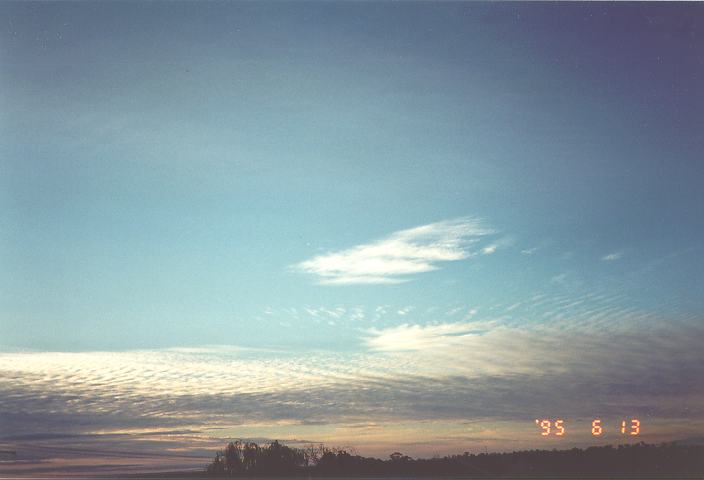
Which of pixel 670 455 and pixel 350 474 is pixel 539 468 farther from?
pixel 350 474

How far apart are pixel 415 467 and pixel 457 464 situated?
556 centimetres

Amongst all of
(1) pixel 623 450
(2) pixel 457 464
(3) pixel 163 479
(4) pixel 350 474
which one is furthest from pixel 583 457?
(3) pixel 163 479

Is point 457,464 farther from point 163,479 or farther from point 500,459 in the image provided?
point 163,479

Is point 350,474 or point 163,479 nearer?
point 163,479

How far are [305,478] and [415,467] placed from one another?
29824mm

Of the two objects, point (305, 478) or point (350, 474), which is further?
point (350, 474)

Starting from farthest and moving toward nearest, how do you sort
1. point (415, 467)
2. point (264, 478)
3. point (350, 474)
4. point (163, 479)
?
point (415, 467) < point (350, 474) < point (264, 478) < point (163, 479)

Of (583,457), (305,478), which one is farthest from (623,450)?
(305,478)

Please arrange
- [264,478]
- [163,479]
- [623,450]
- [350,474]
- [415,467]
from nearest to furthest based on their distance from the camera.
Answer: [163,479] < [264,478] < [350,474] < [415,467] < [623,450]

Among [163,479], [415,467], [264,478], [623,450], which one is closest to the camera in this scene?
[163,479]

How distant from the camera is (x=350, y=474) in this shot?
301 feet

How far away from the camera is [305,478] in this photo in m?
77.6

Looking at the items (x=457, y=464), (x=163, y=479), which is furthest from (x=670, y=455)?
(x=163, y=479)

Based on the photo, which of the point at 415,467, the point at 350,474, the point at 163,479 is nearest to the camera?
the point at 163,479
